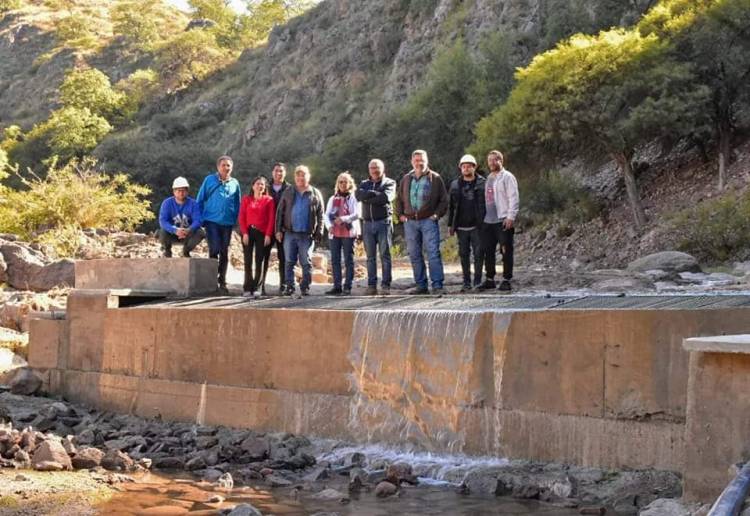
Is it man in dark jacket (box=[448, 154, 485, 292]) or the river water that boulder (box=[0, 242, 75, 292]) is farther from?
the river water

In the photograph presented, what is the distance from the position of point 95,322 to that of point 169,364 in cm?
174

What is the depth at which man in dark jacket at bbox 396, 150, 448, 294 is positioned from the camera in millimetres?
12055

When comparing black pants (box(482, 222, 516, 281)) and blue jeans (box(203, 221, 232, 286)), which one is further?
blue jeans (box(203, 221, 232, 286))

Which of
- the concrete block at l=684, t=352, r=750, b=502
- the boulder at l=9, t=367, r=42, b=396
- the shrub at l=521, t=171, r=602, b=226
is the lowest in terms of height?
the boulder at l=9, t=367, r=42, b=396

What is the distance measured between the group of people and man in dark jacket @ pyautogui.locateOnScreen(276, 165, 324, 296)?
1cm

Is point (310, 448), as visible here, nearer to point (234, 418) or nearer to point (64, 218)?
point (234, 418)

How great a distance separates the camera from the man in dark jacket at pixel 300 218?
42.2 ft

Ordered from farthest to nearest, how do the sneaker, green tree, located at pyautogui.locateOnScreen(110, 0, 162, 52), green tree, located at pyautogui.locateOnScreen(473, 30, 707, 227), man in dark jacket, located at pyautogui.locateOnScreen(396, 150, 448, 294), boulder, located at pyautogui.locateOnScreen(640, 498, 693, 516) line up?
green tree, located at pyautogui.locateOnScreen(110, 0, 162, 52), green tree, located at pyautogui.locateOnScreen(473, 30, 707, 227), the sneaker, man in dark jacket, located at pyautogui.locateOnScreen(396, 150, 448, 294), boulder, located at pyautogui.locateOnScreen(640, 498, 693, 516)

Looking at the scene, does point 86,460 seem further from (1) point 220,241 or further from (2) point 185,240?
(1) point 220,241

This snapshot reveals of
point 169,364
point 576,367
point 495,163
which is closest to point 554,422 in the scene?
point 576,367

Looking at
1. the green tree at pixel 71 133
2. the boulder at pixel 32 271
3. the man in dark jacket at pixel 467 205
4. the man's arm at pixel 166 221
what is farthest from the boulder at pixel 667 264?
the green tree at pixel 71 133

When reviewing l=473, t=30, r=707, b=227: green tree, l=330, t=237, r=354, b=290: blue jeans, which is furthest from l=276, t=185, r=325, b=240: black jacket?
l=473, t=30, r=707, b=227: green tree

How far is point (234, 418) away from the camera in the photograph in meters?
11.6

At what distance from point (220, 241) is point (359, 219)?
7.10ft
